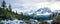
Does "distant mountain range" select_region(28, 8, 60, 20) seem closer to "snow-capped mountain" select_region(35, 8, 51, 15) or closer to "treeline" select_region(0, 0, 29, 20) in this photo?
"snow-capped mountain" select_region(35, 8, 51, 15)

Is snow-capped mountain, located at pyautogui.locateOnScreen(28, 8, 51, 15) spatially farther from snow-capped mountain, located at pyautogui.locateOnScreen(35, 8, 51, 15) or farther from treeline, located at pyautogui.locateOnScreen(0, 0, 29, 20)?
treeline, located at pyautogui.locateOnScreen(0, 0, 29, 20)

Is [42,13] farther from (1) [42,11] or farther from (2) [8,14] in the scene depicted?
(2) [8,14]

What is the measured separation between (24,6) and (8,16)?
0.91 feet

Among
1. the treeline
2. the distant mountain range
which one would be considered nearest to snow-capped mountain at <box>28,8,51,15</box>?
the distant mountain range

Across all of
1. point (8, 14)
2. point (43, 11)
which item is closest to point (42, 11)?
→ point (43, 11)

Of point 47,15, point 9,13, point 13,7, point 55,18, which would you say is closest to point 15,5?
point 13,7

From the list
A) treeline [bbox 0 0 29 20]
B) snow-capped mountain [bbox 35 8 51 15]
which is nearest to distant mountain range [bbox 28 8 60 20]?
snow-capped mountain [bbox 35 8 51 15]

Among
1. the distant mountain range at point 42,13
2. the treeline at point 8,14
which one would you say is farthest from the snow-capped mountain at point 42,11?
the treeline at point 8,14

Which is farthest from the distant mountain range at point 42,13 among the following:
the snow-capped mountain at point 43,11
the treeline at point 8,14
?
the treeline at point 8,14

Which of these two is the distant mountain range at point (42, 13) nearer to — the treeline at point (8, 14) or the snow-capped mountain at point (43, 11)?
the snow-capped mountain at point (43, 11)

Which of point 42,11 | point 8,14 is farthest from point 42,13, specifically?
point 8,14

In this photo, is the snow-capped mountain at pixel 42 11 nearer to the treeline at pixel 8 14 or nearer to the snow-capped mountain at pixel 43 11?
the snow-capped mountain at pixel 43 11

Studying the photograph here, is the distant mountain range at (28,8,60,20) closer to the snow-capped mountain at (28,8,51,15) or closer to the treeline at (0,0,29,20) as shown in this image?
the snow-capped mountain at (28,8,51,15)

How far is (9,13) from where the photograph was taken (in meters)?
1.72
